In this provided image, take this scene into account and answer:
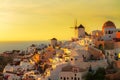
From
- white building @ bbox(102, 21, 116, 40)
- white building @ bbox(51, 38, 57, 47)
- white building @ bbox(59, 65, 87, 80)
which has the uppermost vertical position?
white building @ bbox(102, 21, 116, 40)

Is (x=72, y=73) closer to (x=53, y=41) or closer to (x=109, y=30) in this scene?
(x=109, y=30)

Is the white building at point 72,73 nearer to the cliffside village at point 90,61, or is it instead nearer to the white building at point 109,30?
the cliffside village at point 90,61

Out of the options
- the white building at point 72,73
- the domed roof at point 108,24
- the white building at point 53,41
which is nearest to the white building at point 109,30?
the domed roof at point 108,24

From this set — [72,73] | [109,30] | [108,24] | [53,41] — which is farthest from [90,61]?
[53,41]

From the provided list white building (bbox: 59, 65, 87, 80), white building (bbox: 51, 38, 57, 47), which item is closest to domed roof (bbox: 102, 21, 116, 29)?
white building (bbox: 59, 65, 87, 80)

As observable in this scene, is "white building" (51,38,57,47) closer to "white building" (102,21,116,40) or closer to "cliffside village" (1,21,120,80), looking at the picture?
"cliffside village" (1,21,120,80)

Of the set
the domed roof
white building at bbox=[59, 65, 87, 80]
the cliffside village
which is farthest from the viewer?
the domed roof

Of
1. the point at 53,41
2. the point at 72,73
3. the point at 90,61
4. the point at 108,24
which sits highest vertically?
the point at 108,24

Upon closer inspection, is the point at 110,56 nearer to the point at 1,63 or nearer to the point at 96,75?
the point at 96,75

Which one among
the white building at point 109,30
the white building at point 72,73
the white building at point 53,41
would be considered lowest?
the white building at point 72,73

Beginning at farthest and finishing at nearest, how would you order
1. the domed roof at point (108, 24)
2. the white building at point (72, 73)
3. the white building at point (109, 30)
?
the domed roof at point (108, 24)
the white building at point (109, 30)
the white building at point (72, 73)

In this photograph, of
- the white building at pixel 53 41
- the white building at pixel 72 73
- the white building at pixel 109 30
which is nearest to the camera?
the white building at pixel 72 73

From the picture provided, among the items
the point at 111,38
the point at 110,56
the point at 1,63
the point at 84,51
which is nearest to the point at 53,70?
the point at 84,51

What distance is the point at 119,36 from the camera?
32406 mm
